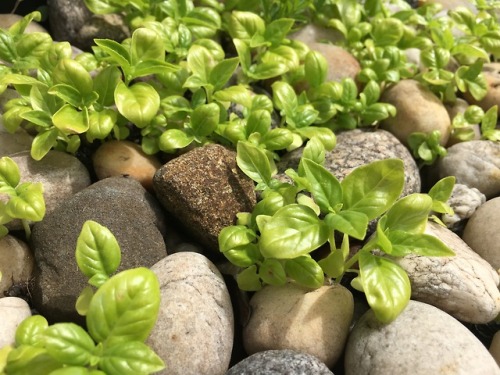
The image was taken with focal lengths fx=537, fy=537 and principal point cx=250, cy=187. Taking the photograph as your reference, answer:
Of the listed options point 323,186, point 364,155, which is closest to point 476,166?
point 364,155

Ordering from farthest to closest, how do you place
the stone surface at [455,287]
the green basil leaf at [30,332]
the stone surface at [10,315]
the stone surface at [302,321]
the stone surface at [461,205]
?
1. the stone surface at [461,205]
2. the stone surface at [455,287]
3. the stone surface at [302,321]
4. the stone surface at [10,315]
5. the green basil leaf at [30,332]

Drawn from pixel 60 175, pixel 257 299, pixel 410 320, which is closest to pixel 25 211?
pixel 60 175

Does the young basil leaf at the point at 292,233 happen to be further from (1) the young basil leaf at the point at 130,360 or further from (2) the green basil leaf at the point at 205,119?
(2) the green basil leaf at the point at 205,119

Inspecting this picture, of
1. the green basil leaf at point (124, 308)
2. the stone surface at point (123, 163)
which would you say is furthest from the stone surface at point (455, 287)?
the stone surface at point (123, 163)

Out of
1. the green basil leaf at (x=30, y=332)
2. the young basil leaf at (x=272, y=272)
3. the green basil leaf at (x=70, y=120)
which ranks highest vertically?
the green basil leaf at (x=70, y=120)

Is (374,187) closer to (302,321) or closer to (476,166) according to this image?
(302,321)

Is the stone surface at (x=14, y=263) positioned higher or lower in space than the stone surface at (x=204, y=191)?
lower
